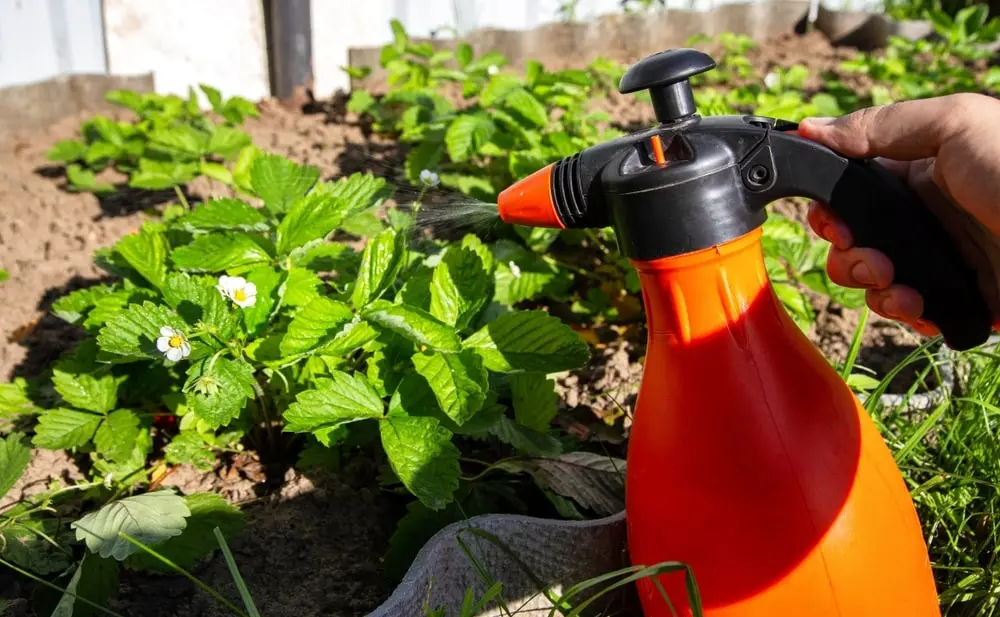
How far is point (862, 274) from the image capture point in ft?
3.84

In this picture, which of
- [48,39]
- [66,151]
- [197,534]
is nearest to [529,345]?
[197,534]

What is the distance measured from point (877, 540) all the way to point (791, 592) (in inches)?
4.9

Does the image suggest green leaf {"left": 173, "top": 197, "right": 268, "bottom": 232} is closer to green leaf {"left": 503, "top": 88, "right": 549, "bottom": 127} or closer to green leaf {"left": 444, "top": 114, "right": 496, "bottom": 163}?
green leaf {"left": 444, "top": 114, "right": 496, "bottom": 163}

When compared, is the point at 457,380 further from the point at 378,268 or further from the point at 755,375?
the point at 755,375

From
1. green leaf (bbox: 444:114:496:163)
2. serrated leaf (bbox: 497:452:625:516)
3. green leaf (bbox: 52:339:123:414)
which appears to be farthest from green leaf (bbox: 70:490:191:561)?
green leaf (bbox: 444:114:496:163)

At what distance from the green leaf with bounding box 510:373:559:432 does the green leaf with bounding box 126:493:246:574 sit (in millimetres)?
462

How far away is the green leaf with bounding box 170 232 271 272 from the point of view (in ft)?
4.78

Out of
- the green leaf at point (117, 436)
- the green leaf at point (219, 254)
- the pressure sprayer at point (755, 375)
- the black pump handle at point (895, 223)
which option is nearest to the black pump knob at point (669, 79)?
the pressure sprayer at point (755, 375)

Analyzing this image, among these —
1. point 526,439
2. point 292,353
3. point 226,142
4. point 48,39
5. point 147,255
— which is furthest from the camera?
point 48,39

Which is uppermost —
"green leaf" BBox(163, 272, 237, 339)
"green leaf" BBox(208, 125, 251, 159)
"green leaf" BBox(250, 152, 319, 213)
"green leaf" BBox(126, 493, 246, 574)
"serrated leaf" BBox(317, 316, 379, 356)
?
"green leaf" BBox(250, 152, 319, 213)

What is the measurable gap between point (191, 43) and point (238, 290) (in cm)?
217

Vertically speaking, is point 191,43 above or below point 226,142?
above

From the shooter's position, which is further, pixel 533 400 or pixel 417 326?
pixel 533 400

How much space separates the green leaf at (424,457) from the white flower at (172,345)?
0.30m
